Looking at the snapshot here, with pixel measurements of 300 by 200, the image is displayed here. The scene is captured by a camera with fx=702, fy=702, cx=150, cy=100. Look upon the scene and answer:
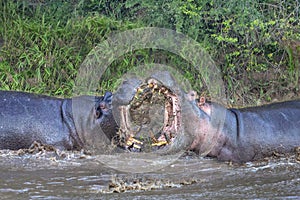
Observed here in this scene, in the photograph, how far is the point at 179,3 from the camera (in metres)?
9.73

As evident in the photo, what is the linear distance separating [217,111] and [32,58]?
379 cm

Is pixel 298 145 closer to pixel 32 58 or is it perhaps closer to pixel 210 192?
pixel 210 192

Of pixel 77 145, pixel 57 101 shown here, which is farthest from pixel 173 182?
pixel 57 101

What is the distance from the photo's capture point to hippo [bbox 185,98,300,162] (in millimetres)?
6461

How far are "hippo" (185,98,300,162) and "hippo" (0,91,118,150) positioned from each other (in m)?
0.87

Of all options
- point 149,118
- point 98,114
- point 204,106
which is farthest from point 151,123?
point 204,106

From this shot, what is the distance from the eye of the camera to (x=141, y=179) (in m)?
5.83

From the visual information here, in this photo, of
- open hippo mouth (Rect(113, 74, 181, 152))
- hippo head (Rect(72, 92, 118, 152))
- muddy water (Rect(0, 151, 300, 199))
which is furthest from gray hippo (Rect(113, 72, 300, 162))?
hippo head (Rect(72, 92, 118, 152))

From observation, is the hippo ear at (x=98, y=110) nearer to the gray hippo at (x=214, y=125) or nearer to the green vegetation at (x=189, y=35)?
the gray hippo at (x=214, y=125)

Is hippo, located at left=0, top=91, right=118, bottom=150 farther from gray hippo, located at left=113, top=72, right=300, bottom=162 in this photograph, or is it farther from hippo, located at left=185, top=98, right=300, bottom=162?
hippo, located at left=185, top=98, right=300, bottom=162

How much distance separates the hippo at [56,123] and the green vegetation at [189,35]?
2083mm

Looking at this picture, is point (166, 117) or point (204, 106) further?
point (204, 106)

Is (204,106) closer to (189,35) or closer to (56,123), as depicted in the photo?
(56,123)

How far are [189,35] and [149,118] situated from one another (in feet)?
9.87
